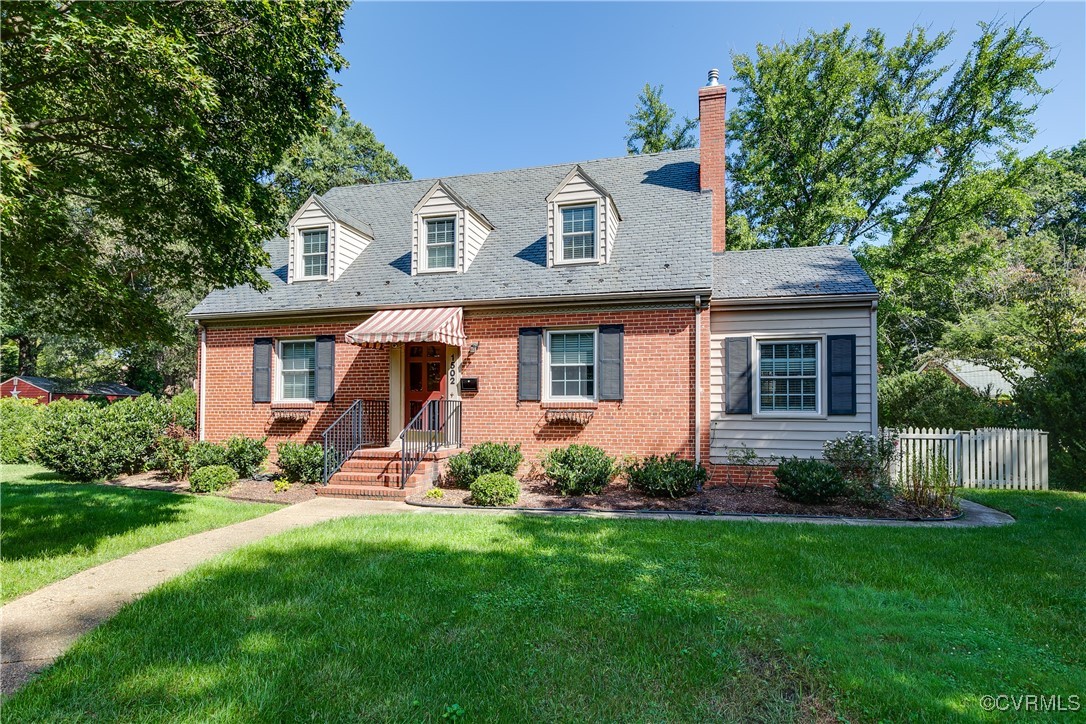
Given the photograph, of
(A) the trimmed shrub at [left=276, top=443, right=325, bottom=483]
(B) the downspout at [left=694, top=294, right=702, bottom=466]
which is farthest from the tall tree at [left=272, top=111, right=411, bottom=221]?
(B) the downspout at [left=694, top=294, right=702, bottom=466]

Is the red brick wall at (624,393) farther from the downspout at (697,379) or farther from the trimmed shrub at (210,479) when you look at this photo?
the trimmed shrub at (210,479)

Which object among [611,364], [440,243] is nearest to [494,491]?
[611,364]

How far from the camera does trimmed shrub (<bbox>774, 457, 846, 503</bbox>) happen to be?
28.0 ft

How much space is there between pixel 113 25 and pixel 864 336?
1196 cm

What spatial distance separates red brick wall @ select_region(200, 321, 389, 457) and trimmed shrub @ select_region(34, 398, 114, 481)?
6.99 feet

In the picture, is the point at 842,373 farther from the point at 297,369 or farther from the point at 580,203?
the point at 297,369

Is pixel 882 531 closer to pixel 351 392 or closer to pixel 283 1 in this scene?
pixel 283 1

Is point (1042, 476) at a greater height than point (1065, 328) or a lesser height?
lesser

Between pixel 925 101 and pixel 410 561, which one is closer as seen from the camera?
pixel 410 561

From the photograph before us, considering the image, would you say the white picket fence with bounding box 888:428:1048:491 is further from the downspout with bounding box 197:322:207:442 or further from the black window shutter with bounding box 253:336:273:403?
the downspout with bounding box 197:322:207:442

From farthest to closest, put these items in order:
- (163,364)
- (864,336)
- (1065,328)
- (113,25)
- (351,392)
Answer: (163,364) → (1065,328) → (351,392) → (864,336) → (113,25)

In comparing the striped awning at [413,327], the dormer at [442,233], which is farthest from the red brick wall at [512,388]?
the dormer at [442,233]

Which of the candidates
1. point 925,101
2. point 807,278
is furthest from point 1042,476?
point 925,101

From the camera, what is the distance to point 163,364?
30578 mm
